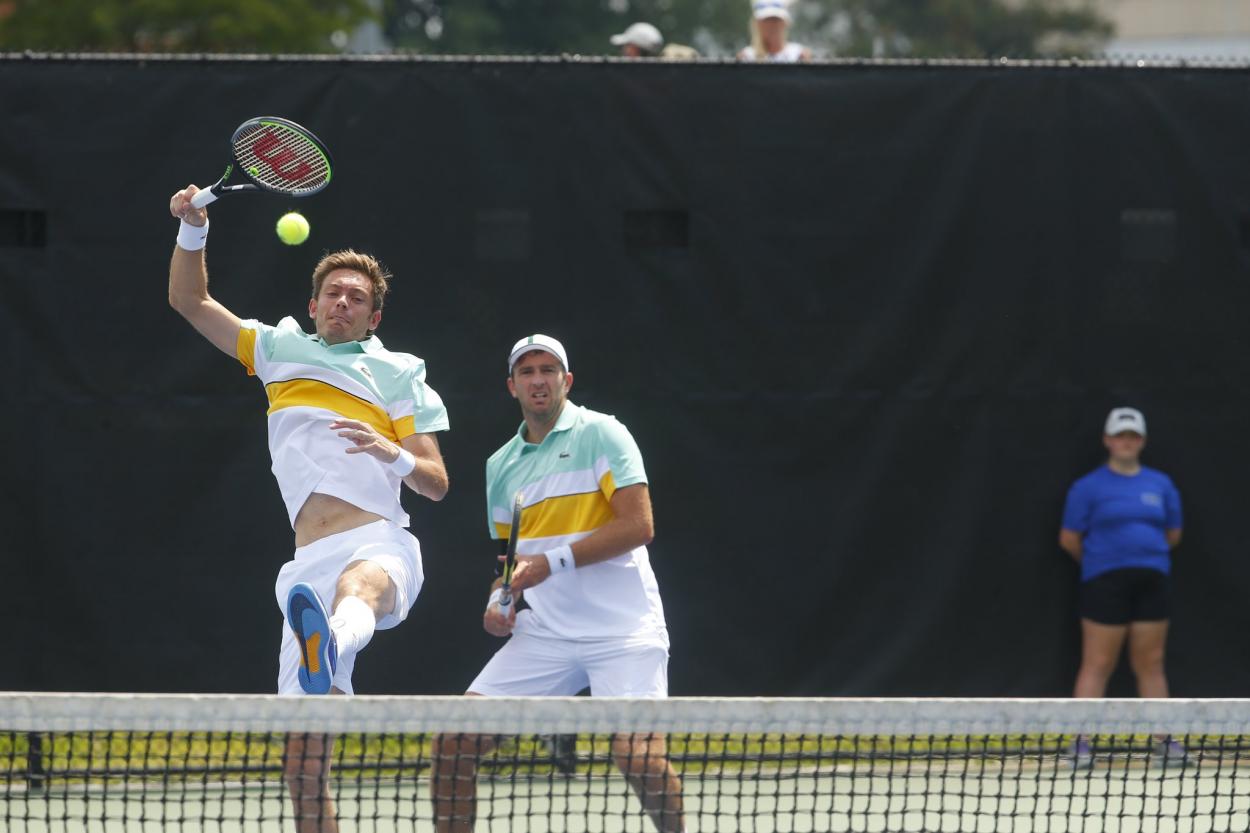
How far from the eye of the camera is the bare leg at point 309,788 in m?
3.71

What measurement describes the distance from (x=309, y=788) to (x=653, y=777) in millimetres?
799

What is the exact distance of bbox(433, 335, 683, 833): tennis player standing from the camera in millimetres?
4219

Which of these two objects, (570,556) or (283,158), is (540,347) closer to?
(570,556)

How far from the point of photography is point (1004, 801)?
5.18m

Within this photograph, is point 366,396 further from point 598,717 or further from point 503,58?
point 503,58

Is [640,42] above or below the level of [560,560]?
above

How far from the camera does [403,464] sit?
4008 mm

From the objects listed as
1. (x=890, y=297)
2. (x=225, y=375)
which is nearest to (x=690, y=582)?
(x=890, y=297)

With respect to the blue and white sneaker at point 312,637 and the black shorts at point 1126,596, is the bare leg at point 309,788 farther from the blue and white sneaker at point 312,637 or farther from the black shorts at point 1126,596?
the black shorts at point 1126,596

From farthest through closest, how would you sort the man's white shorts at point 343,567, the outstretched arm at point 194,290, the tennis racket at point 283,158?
1. the tennis racket at point 283,158
2. the outstretched arm at point 194,290
3. the man's white shorts at point 343,567

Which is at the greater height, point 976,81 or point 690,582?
point 976,81

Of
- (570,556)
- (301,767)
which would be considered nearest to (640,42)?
(570,556)

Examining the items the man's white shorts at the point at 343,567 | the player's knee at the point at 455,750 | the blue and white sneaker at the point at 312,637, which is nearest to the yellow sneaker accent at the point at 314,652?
the blue and white sneaker at the point at 312,637

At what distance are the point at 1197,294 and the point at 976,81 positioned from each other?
1038 mm
